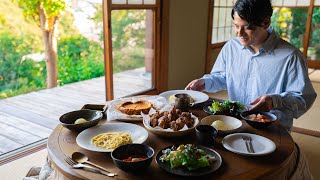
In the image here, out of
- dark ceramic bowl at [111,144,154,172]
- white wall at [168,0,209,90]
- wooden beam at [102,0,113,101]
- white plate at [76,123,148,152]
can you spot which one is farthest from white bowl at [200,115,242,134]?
white wall at [168,0,209,90]

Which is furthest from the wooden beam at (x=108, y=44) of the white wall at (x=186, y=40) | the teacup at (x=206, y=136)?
the teacup at (x=206, y=136)

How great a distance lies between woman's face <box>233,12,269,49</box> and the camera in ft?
5.39

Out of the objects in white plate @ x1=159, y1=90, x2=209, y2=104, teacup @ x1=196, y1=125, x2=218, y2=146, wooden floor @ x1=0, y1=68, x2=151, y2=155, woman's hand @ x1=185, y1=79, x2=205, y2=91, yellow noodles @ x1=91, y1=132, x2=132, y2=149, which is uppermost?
woman's hand @ x1=185, y1=79, x2=205, y2=91

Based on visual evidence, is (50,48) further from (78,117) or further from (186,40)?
(78,117)

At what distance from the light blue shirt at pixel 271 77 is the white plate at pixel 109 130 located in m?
0.70

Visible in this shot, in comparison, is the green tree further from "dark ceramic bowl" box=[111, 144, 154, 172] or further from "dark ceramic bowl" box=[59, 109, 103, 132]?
"dark ceramic bowl" box=[111, 144, 154, 172]

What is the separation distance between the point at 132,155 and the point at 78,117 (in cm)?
48

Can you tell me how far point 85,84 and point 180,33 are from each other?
1.95m

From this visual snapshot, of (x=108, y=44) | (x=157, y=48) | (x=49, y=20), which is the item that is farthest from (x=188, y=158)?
(x=49, y=20)

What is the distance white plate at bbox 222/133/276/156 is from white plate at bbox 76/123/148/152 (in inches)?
14.1

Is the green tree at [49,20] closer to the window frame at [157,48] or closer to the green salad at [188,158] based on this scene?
the window frame at [157,48]

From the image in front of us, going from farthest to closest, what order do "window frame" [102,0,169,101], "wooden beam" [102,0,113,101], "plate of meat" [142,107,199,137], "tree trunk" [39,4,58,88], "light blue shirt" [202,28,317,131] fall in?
1. "tree trunk" [39,4,58,88]
2. "window frame" [102,0,169,101]
3. "wooden beam" [102,0,113,101]
4. "light blue shirt" [202,28,317,131]
5. "plate of meat" [142,107,199,137]

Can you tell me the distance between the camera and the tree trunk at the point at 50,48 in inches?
202

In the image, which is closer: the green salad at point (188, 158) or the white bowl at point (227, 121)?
the green salad at point (188, 158)
